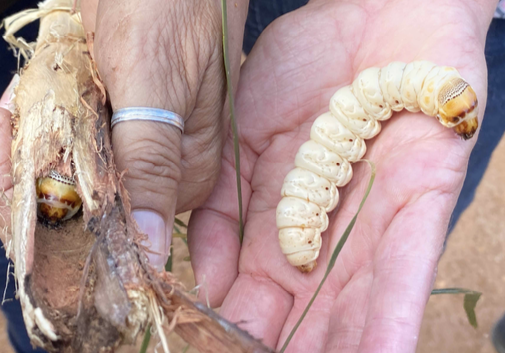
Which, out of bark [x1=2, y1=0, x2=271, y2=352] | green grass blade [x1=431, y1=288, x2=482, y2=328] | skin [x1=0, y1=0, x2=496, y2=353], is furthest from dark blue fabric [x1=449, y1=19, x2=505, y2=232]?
bark [x1=2, y1=0, x2=271, y2=352]

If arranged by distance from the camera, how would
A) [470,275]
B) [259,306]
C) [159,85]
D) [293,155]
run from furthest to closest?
1. [470,275]
2. [293,155]
3. [259,306]
4. [159,85]

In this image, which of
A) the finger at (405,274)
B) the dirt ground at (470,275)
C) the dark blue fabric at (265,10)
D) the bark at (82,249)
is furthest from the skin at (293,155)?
the dirt ground at (470,275)

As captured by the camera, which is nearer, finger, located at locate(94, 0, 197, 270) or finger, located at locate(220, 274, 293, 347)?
finger, located at locate(94, 0, 197, 270)

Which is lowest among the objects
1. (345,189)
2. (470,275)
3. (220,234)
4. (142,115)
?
(470,275)

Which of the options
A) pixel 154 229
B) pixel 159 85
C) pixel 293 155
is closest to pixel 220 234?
pixel 293 155

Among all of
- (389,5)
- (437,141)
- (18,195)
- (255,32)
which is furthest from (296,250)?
(255,32)

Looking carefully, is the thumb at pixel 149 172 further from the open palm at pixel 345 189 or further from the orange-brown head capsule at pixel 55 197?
the open palm at pixel 345 189

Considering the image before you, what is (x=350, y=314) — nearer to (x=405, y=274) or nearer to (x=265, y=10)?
(x=405, y=274)

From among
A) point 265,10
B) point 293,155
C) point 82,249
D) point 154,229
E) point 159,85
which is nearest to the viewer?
point 82,249

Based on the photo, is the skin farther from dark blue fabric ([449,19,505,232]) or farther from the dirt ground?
the dirt ground
